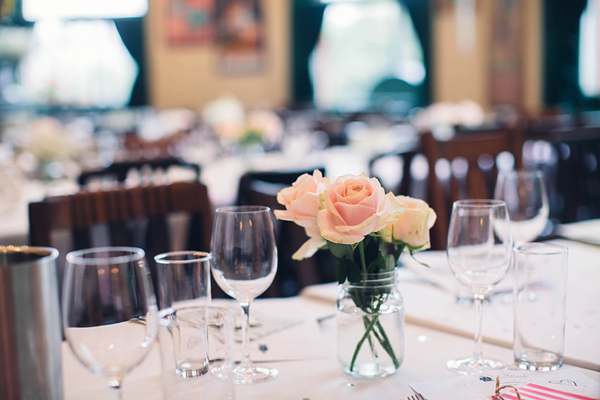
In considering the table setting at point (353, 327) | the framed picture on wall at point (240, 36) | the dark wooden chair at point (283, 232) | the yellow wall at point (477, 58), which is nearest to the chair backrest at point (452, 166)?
the dark wooden chair at point (283, 232)

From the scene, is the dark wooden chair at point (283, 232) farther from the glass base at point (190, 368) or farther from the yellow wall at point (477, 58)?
the yellow wall at point (477, 58)

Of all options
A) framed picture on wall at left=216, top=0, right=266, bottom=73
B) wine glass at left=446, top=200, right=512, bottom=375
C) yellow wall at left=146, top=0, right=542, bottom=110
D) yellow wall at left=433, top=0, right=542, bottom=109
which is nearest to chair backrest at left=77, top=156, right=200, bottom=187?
wine glass at left=446, top=200, right=512, bottom=375

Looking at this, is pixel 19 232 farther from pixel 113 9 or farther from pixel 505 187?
pixel 113 9

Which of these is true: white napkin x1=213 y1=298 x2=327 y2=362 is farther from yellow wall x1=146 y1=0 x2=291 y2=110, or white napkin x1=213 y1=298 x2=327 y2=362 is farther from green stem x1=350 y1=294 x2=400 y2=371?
yellow wall x1=146 y1=0 x2=291 y2=110

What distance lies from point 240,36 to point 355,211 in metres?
10.1

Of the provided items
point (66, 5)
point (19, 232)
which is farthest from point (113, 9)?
point (19, 232)

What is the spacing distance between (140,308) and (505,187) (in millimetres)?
968

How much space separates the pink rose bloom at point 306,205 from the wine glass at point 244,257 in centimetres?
4

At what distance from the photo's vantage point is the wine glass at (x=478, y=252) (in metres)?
0.97

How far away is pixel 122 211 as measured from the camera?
4.80ft

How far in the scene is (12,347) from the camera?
0.69 meters

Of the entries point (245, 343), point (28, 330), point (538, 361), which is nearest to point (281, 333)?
point (245, 343)

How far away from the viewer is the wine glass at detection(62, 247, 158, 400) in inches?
25.6

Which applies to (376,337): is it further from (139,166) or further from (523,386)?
(139,166)
